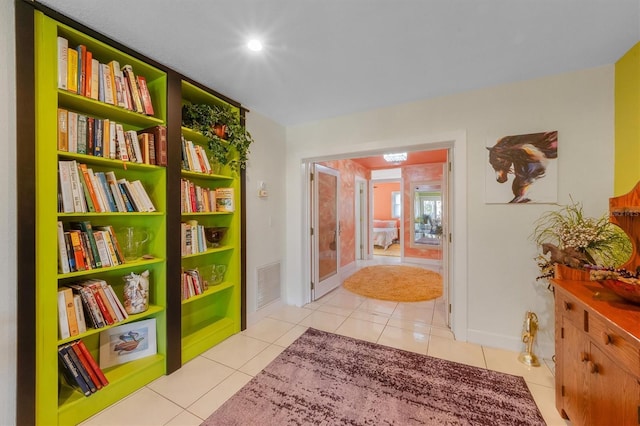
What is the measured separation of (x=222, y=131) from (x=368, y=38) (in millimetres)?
1478

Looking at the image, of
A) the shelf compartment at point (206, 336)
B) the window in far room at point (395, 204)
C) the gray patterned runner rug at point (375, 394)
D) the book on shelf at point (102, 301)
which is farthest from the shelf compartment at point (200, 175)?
the window in far room at point (395, 204)

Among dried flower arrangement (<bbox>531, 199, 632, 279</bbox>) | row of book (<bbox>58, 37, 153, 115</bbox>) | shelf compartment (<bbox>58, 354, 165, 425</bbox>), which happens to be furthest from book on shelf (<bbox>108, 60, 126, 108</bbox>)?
dried flower arrangement (<bbox>531, 199, 632, 279</bbox>)

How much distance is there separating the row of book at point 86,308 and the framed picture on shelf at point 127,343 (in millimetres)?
210

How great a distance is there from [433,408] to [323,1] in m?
2.49

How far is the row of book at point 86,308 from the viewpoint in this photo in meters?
1.45

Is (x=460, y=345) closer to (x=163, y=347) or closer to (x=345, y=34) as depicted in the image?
(x=163, y=347)

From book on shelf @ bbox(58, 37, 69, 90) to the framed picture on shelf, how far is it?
5.32 ft

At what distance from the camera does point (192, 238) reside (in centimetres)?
218

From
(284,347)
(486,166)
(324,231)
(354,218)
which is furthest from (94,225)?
(354,218)

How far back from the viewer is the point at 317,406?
161 centimetres

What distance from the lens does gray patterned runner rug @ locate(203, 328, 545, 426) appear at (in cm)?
151

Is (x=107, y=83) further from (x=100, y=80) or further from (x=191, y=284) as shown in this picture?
(x=191, y=284)

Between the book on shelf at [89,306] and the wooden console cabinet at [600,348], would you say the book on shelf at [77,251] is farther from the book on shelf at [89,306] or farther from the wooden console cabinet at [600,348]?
the wooden console cabinet at [600,348]

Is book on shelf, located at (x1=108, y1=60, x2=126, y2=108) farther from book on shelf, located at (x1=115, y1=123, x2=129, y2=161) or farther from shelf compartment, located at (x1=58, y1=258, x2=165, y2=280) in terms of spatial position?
shelf compartment, located at (x1=58, y1=258, x2=165, y2=280)
